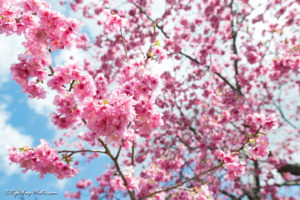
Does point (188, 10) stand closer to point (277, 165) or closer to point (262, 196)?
point (277, 165)

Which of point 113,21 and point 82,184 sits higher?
point 82,184

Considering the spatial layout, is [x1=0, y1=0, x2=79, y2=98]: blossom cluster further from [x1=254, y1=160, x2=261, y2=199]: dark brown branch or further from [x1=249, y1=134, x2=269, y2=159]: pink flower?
[x1=254, y1=160, x2=261, y2=199]: dark brown branch

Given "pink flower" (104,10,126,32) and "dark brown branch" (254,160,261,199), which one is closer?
"pink flower" (104,10,126,32)

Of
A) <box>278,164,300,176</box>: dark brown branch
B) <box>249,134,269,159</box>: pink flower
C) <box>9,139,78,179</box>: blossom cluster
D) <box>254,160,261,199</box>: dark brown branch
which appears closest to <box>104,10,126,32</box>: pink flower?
<box>9,139,78,179</box>: blossom cluster

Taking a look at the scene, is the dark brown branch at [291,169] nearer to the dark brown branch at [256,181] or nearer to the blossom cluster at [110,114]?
the dark brown branch at [256,181]

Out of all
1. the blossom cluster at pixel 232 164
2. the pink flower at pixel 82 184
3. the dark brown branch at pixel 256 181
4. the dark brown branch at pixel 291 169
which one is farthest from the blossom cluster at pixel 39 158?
the pink flower at pixel 82 184

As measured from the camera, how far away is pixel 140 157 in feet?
29.6

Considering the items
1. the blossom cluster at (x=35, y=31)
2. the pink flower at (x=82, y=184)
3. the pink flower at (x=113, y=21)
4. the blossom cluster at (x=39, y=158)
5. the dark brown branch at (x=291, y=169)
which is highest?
the pink flower at (x=82, y=184)

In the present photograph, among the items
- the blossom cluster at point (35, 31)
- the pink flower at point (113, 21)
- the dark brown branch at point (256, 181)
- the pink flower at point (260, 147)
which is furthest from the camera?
the dark brown branch at point (256, 181)

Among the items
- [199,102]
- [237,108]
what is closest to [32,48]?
[237,108]

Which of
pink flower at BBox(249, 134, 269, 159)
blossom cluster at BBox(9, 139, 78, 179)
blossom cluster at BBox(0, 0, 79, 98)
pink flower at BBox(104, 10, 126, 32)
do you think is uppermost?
pink flower at BBox(104, 10, 126, 32)

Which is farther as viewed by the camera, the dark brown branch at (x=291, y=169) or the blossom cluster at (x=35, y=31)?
the dark brown branch at (x=291, y=169)

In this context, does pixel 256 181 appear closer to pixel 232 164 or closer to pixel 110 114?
pixel 232 164

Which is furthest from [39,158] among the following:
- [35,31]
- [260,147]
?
[260,147]
